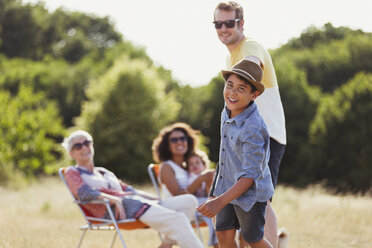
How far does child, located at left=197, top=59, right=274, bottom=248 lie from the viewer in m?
3.15

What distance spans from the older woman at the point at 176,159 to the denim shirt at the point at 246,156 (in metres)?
2.23

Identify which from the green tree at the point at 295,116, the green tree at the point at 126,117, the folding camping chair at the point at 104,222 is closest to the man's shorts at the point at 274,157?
the folding camping chair at the point at 104,222

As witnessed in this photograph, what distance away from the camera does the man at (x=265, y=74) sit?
3.86 m

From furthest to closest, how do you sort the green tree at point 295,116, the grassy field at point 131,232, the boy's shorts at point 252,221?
1. the green tree at point 295,116
2. the grassy field at point 131,232
3. the boy's shorts at point 252,221

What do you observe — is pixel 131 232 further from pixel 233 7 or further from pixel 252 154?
pixel 252 154

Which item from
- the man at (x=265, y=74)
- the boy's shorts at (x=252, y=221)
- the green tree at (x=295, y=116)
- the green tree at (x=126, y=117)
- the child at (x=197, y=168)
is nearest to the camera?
the boy's shorts at (x=252, y=221)

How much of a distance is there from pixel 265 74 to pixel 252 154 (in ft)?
3.12

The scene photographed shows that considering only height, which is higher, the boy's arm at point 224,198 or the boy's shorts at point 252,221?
the boy's arm at point 224,198

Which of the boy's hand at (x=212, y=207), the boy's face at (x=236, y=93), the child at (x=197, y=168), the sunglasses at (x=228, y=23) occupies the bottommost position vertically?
the child at (x=197, y=168)

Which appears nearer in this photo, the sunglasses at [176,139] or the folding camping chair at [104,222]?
the folding camping chair at [104,222]

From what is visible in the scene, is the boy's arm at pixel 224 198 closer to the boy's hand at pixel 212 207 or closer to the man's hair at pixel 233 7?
Answer: the boy's hand at pixel 212 207

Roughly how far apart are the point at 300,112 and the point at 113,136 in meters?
9.92

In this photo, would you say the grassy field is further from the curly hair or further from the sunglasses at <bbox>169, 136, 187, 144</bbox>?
the sunglasses at <bbox>169, 136, 187, 144</bbox>

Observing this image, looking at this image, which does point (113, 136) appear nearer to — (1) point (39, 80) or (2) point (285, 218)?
(1) point (39, 80)
